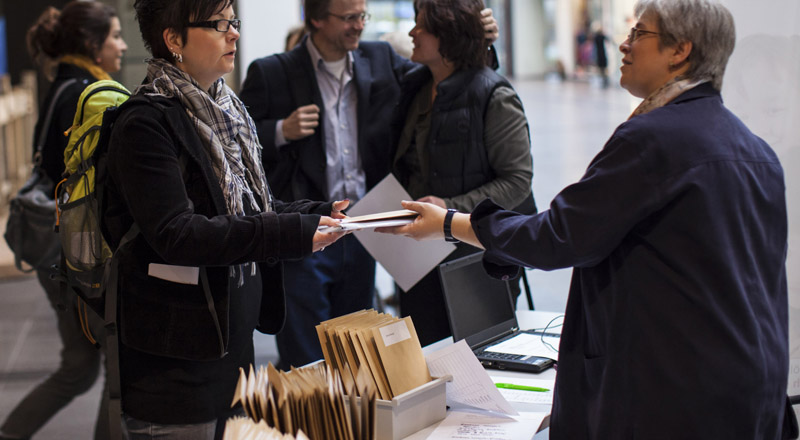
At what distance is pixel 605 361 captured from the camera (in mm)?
1755

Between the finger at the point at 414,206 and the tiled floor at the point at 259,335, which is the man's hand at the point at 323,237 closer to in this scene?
the finger at the point at 414,206

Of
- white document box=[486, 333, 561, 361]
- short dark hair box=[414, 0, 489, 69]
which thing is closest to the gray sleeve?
short dark hair box=[414, 0, 489, 69]

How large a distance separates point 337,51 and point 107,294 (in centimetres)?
162

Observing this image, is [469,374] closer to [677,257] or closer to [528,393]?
[528,393]

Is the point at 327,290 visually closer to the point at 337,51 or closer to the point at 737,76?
the point at 337,51

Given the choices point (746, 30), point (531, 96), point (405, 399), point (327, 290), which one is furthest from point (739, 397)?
point (531, 96)

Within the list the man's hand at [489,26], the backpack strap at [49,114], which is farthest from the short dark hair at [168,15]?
the backpack strap at [49,114]

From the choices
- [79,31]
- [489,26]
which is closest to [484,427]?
[489,26]

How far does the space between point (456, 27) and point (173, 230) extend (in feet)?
5.03

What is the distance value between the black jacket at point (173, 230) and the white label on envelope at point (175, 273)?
0.07 ft

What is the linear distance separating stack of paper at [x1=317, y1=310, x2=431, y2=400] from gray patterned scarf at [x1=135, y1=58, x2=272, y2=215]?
1.31 ft

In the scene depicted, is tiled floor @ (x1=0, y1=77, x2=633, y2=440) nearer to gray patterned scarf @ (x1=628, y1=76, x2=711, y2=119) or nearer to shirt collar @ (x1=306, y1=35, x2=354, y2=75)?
gray patterned scarf @ (x1=628, y1=76, x2=711, y2=119)

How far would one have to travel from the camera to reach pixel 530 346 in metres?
2.60

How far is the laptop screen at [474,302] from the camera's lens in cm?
248
